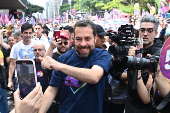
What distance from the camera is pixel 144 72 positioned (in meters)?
3.09

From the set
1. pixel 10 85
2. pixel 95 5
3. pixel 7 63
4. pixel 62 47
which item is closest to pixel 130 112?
pixel 62 47

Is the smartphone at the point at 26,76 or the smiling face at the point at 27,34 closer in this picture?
the smartphone at the point at 26,76

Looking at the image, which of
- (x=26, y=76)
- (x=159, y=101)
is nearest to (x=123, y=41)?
(x=159, y=101)

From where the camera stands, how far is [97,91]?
7.70 feet

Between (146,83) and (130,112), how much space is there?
48 cm

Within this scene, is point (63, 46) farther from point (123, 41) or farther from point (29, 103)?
point (29, 103)

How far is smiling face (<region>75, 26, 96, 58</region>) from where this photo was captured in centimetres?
238

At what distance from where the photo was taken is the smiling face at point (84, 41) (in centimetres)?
238

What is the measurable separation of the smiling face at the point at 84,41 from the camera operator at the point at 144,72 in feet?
1.76

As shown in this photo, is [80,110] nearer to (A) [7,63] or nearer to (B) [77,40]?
(B) [77,40]

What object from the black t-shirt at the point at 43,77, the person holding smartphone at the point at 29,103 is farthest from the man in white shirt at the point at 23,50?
the person holding smartphone at the point at 29,103

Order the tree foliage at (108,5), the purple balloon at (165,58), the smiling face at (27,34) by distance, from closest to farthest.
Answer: the purple balloon at (165,58) → the smiling face at (27,34) → the tree foliage at (108,5)

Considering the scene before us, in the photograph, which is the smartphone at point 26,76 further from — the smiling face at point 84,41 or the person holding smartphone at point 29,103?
the smiling face at point 84,41

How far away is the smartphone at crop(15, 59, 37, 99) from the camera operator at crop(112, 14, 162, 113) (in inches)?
49.4
